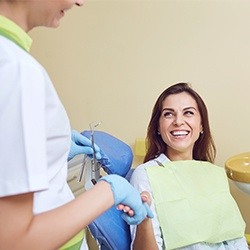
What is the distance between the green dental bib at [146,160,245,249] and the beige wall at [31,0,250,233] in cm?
48

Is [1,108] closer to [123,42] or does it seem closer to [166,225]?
[166,225]

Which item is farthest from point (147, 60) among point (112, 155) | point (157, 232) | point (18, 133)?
point (18, 133)

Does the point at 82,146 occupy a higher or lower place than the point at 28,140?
lower

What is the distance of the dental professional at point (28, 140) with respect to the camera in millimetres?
518

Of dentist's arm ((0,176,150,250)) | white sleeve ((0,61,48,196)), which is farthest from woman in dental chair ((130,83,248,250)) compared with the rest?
white sleeve ((0,61,48,196))

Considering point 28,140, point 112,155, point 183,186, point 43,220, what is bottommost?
point 183,186

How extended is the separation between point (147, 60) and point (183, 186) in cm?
80

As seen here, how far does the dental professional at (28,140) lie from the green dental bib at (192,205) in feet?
2.78

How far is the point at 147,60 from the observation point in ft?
6.89

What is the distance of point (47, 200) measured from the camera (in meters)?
0.66

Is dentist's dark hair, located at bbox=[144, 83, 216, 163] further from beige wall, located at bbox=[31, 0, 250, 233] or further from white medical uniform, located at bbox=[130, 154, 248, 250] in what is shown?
beige wall, located at bbox=[31, 0, 250, 233]

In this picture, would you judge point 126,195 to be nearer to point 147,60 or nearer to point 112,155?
point 112,155

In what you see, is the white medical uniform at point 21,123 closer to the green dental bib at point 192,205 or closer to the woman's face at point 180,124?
the green dental bib at point 192,205

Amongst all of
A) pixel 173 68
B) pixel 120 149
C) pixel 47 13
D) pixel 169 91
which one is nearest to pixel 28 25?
pixel 47 13
